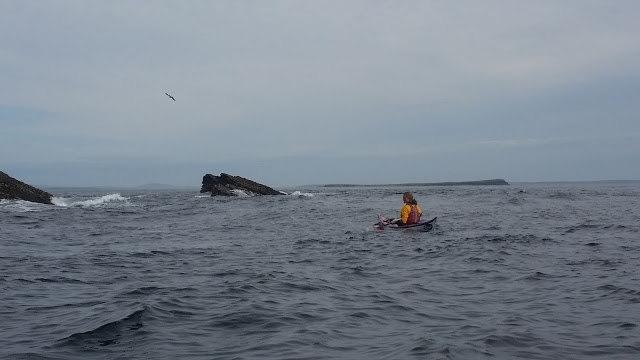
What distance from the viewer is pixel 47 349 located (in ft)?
23.4

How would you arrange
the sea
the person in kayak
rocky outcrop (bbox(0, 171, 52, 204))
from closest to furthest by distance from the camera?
the sea
the person in kayak
rocky outcrop (bbox(0, 171, 52, 204))

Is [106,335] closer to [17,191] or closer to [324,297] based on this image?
[324,297]

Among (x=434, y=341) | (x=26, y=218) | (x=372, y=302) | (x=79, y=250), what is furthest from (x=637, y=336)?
(x=26, y=218)

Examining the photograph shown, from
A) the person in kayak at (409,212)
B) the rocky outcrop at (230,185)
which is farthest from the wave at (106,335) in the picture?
the rocky outcrop at (230,185)

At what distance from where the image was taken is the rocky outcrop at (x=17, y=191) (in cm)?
3878

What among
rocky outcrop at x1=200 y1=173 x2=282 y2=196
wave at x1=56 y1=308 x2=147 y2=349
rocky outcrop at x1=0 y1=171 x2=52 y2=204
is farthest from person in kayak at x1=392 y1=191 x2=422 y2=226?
rocky outcrop at x1=200 y1=173 x2=282 y2=196

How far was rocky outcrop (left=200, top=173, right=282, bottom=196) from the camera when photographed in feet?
193

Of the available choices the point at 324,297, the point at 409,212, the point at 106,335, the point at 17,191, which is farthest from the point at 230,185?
the point at 106,335

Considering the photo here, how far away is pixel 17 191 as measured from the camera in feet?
129

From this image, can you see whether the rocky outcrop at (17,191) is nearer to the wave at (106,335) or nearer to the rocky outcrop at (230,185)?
the rocky outcrop at (230,185)

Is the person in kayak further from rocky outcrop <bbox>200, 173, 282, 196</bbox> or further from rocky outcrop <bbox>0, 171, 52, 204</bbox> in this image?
rocky outcrop <bbox>200, 173, 282, 196</bbox>

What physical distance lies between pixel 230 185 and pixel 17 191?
2389 cm

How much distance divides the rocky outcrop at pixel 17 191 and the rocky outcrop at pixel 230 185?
65.6 ft

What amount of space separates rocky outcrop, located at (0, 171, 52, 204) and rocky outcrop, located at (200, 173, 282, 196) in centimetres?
1999
